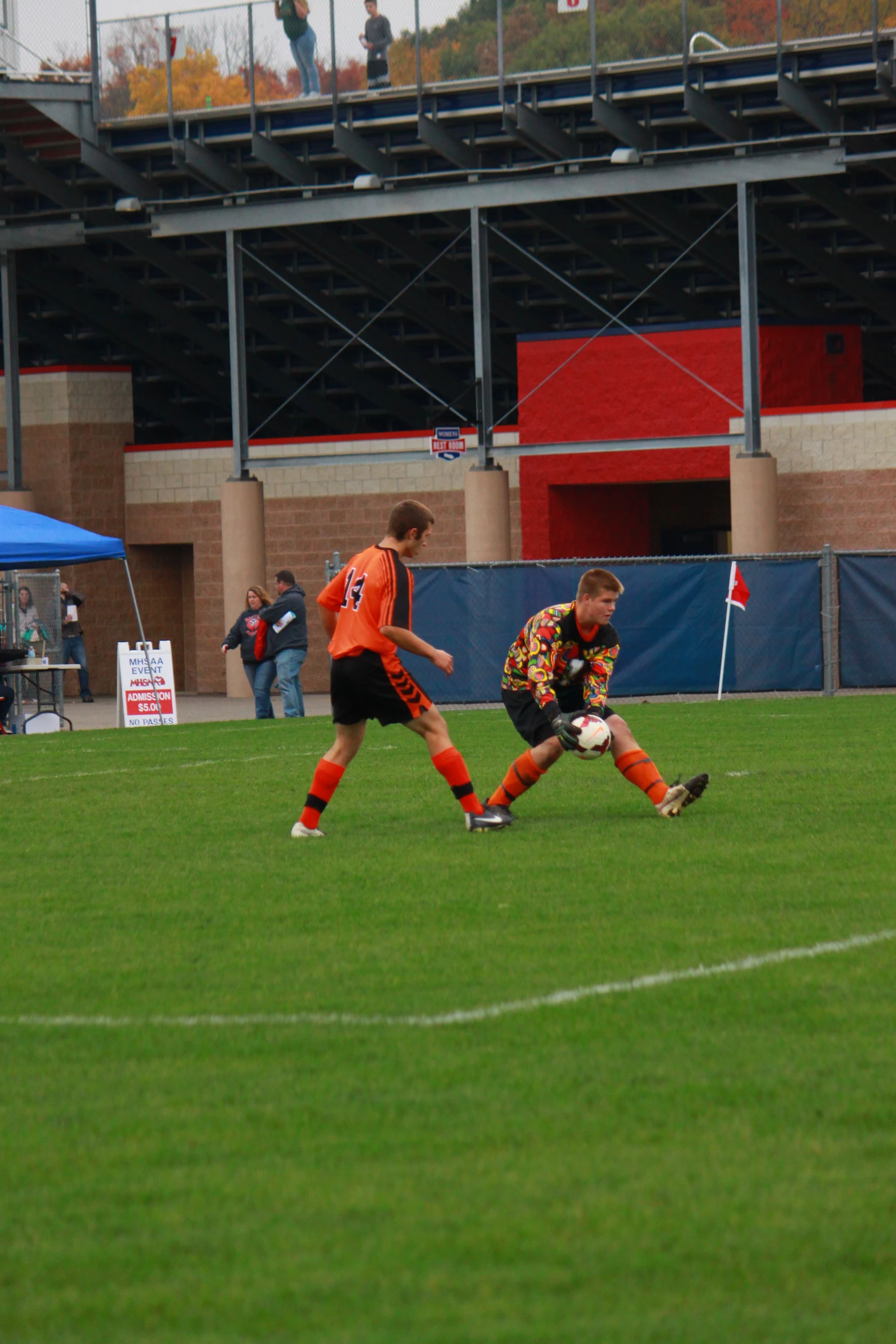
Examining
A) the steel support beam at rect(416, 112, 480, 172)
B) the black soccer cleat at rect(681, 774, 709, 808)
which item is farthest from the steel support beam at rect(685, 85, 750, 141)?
the black soccer cleat at rect(681, 774, 709, 808)

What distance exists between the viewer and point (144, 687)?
2353 centimetres

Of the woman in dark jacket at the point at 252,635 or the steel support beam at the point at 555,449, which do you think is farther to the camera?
the steel support beam at the point at 555,449

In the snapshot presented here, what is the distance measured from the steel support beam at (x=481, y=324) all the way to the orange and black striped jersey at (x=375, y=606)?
18.9 metres

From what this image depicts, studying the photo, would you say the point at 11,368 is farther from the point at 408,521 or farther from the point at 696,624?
the point at 408,521

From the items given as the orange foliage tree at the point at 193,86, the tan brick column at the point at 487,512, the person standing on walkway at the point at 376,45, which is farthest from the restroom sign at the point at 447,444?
the orange foliage tree at the point at 193,86

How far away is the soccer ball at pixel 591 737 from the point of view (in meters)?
10.1

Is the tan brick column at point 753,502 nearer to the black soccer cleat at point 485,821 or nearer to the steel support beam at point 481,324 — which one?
the steel support beam at point 481,324

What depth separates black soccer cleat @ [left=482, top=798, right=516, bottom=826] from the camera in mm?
10852

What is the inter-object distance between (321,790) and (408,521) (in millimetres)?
1570

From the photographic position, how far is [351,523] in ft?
107

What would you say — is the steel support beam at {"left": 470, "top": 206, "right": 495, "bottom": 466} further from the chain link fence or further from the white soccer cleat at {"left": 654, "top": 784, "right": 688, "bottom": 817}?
the white soccer cleat at {"left": 654, "top": 784, "right": 688, "bottom": 817}

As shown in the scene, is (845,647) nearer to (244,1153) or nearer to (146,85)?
(146,85)

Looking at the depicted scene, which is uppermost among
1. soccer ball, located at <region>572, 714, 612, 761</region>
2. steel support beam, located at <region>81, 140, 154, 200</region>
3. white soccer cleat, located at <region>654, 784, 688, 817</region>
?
steel support beam, located at <region>81, 140, 154, 200</region>

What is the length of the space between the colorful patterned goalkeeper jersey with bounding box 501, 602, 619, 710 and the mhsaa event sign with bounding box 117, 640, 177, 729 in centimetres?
1311
